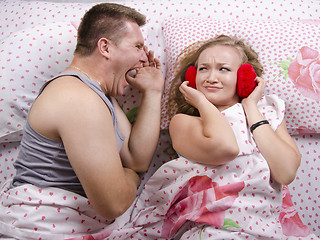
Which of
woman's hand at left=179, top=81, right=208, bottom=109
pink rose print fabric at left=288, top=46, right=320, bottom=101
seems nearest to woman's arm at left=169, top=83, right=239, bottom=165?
woman's hand at left=179, top=81, right=208, bottom=109

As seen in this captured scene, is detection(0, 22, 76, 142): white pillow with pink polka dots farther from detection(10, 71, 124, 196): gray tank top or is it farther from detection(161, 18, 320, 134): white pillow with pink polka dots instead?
detection(161, 18, 320, 134): white pillow with pink polka dots

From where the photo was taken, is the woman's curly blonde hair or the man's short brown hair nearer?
the man's short brown hair

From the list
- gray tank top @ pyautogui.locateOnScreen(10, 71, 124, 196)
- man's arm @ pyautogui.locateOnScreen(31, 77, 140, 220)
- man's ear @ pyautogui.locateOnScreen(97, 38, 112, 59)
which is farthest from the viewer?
man's ear @ pyautogui.locateOnScreen(97, 38, 112, 59)

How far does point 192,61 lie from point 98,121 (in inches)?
22.7

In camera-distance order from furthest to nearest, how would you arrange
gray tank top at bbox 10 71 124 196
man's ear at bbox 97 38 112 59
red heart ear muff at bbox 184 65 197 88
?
red heart ear muff at bbox 184 65 197 88 < man's ear at bbox 97 38 112 59 < gray tank top at bbox 10 71 124 196

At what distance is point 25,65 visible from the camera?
1.43 meters

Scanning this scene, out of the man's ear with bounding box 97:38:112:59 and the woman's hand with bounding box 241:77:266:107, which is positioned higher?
the man's ear with bounding box 97:38:112:59

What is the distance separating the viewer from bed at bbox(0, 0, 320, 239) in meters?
1.42

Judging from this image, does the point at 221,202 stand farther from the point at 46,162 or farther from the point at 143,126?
the point at 46,162

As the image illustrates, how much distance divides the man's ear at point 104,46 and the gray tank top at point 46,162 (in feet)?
0.37

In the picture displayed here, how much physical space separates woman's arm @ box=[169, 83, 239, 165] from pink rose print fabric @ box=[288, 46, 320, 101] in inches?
17.5

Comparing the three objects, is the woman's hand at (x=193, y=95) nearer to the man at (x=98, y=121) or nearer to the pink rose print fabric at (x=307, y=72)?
the man at (x=98, y=121)

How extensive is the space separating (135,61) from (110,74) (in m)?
0.11

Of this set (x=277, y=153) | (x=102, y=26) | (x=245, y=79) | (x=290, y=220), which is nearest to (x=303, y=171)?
(x=290, y=220)
